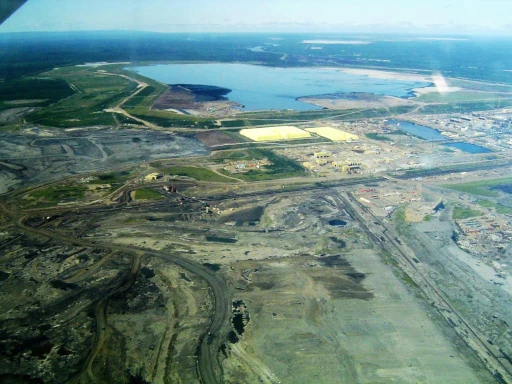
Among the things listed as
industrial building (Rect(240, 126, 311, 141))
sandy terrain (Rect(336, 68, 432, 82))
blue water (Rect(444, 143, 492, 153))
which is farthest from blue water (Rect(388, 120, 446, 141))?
sandy terrain (Rect(336, 68, 432, 82))

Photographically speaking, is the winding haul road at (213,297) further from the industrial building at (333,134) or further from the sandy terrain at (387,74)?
the sandy terrain at (387,74)

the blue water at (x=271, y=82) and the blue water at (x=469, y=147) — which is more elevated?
the blue water at (x=271, y=82)

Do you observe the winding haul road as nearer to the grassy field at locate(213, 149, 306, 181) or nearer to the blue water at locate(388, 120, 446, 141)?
the grassy field at locate(213, 149, 306, 181)

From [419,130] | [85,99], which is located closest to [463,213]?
[419,130]

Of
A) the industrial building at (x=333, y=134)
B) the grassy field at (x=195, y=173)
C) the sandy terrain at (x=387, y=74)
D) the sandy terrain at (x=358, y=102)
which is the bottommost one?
the grassy field at (x=195, y=173)

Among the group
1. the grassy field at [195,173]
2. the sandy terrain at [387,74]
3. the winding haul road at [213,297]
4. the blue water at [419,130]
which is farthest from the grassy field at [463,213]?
the sandy terrain at [387,74]

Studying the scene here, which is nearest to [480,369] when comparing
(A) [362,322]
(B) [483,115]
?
(A) [362,322]
